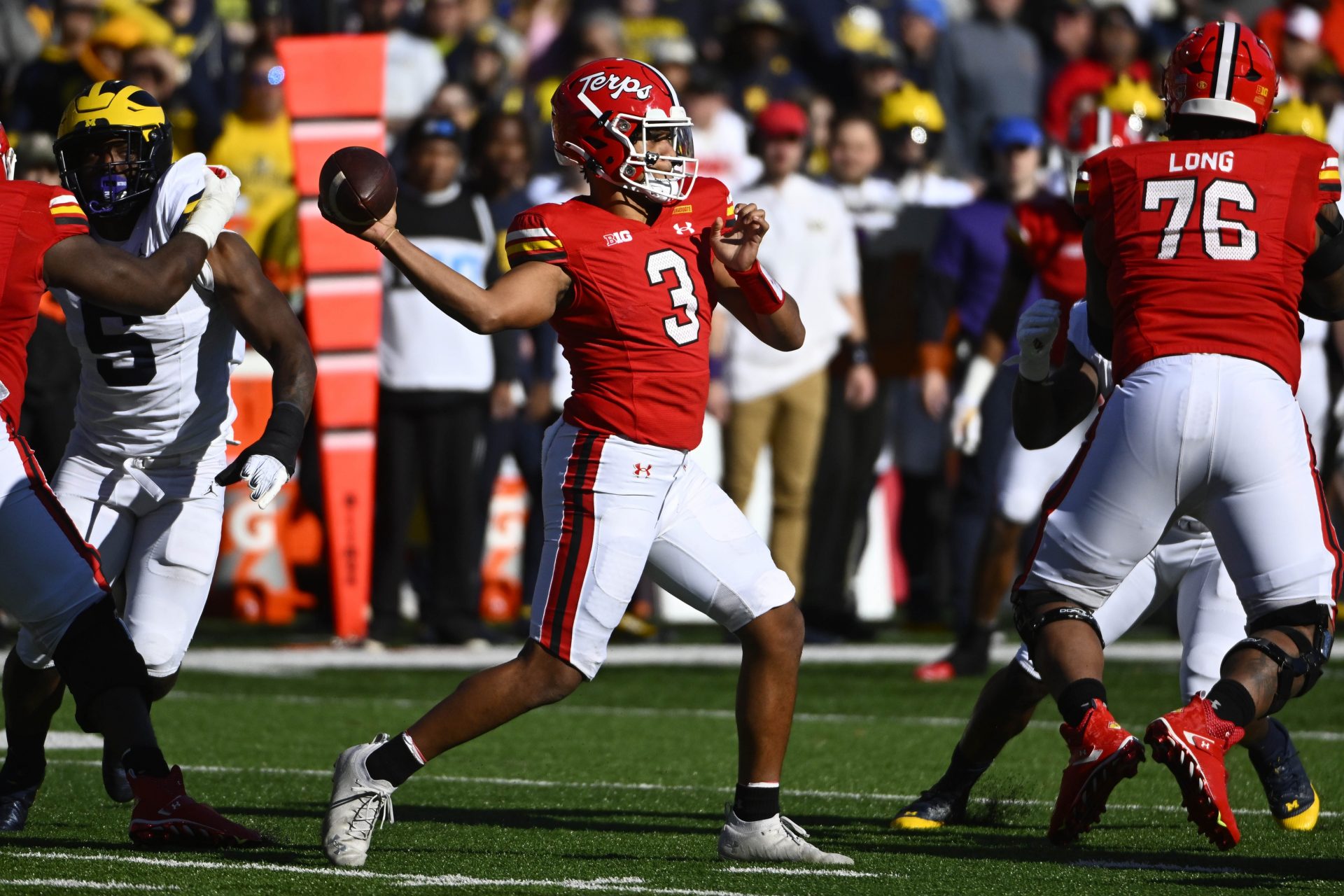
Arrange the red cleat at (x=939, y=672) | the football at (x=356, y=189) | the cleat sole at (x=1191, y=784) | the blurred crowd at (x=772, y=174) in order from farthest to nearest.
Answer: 1. the blurred crowd at (x=772, y=174)
2. the red cleat at (x=939, y=672)
3. the football at (x=356, y=189)
4. the cleat sole at (x=1191, y=784)

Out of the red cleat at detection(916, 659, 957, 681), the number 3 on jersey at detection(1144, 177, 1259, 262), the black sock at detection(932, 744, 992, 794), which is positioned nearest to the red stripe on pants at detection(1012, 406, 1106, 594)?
the number 3 on jersey at detection(1144, 177, 1259, 262)

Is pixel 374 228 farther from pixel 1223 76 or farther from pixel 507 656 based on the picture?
pixel 507 656

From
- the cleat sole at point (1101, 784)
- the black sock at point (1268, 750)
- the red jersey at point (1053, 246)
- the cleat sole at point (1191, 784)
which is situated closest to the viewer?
the cleat sole at point (1191, 784)

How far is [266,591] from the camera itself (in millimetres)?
10953

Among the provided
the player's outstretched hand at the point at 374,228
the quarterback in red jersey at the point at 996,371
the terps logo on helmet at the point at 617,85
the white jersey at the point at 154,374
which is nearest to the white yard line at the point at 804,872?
the player's outstretched hand at the point at 374,228

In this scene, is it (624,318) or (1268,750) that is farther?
(1268,750)

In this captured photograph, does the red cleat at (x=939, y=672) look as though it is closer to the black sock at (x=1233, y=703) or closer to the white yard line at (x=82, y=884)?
the black sock at (x=1233, y=703)

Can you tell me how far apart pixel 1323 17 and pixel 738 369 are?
6.40 m

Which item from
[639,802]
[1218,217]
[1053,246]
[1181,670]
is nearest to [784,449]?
[1053,246]

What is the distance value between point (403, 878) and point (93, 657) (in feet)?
2.83

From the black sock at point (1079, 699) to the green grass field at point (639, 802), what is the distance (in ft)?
1.11

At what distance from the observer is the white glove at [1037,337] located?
491 cm

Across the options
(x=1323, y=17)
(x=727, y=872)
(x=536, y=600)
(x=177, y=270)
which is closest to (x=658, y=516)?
(x=536, y=600)

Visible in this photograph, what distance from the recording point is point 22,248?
15.3 feet
